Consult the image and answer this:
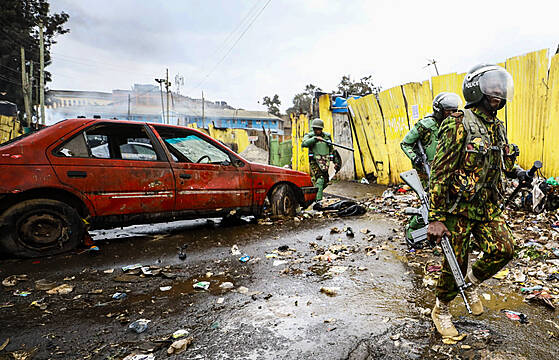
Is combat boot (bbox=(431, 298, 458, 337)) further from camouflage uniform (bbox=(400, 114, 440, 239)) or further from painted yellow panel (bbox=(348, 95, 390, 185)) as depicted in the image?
painted yellow panel (bbox=(348, 95, 390, 185))

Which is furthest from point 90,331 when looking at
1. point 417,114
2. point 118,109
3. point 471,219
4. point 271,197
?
point 118,109

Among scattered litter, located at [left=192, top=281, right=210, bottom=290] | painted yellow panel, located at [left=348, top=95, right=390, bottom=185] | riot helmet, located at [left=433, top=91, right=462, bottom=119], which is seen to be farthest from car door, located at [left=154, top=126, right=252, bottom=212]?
painted yellow panel, located at [left=348, top=95, right=390, bottom=185]

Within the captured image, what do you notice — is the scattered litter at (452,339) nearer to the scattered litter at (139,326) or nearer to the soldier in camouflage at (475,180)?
the soldier in camouflage at (475,180)

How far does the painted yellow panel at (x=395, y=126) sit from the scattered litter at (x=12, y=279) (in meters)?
7.54

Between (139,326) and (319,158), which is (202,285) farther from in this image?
(319,158)

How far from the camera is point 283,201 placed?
5395mm

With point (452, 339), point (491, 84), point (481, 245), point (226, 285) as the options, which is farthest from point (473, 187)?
point (226, 285)

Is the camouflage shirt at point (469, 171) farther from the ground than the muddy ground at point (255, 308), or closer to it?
farther from the ground

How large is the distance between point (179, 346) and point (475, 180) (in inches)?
81.2

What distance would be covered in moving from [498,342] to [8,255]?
14.5 feet

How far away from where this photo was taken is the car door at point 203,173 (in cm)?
435

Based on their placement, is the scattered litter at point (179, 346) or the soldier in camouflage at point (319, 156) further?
the soldier in camouflage at point (319, 156)

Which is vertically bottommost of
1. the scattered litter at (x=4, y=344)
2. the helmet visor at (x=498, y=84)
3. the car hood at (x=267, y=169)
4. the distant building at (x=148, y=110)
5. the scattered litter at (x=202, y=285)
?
the scattered litter at (x=202, y=285)

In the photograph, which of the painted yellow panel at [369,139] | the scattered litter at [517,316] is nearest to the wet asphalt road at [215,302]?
the scattered litter at [517,316]
